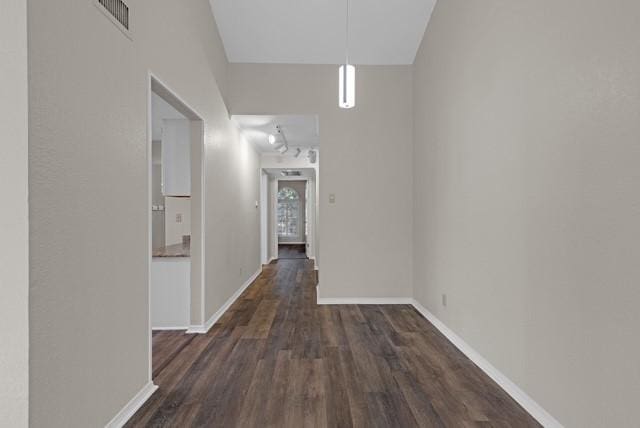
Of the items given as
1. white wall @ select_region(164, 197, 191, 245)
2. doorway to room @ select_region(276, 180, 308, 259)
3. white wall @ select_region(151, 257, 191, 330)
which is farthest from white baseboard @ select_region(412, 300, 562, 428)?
doorway to room @ select_region(276, 180, 308, 259)

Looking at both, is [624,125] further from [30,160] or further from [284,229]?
[284,229]

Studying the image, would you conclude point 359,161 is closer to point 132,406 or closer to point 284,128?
point 284,128

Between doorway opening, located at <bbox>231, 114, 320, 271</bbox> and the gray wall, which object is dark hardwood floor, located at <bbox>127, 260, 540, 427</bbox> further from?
doorway opening, located at <bbox>231, 114, 320, 271</bbox>

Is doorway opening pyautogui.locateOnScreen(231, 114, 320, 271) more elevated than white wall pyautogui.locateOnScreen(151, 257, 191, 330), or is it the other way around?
doorway opening pyautogui.locateOnScreen(231, 114, 320, 271)

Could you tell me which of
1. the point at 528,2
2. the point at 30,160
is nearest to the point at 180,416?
the point at 30,160

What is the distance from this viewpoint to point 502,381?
2461 millimetres

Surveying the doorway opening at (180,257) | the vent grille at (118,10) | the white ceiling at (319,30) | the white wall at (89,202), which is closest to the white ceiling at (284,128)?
the white ceiling at (319,30)

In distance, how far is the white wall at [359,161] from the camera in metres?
4.69

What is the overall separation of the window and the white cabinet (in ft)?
34.3

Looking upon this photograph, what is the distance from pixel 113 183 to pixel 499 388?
2721mm

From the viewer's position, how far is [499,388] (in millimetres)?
2441

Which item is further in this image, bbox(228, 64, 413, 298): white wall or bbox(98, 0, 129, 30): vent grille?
bbox(228, 64, 413, 298): white wall

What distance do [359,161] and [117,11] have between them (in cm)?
319
